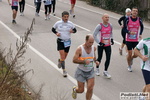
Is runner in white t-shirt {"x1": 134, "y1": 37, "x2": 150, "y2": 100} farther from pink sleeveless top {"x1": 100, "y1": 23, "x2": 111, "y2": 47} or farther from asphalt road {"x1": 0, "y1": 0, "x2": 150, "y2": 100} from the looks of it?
pink sleeveless top {"x1": 100, "y1": 23, "x2": 111, "y2": 47}

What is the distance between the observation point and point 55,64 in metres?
9.30

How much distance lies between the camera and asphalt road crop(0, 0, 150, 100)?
23.8 ft

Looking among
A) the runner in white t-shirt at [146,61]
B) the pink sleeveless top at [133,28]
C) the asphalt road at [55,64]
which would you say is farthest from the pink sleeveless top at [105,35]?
the runner in white t-shirt at [146,61]

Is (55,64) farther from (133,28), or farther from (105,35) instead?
(133,28)

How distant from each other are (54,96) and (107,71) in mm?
2542

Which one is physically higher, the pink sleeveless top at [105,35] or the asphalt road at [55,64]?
the pink sleeveless top at [105,35]

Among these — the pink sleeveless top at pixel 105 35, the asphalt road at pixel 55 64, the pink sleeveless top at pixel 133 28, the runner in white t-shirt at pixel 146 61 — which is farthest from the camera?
the pink sleeveless top at pixel 133 28

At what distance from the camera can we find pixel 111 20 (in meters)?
16.5

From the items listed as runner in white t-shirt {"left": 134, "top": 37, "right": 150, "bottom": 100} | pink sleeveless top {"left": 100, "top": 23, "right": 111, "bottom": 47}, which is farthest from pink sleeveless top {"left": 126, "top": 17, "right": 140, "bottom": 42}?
runner in white t-shirt {"left": 134, "top": 37, "right": 150, "bottom": 100}

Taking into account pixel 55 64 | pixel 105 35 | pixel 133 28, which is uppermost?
pixel 133 28

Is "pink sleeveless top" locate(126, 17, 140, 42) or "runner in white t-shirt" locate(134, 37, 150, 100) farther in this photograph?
"pink sleeveless top" locate(126, 17, 140, 42)

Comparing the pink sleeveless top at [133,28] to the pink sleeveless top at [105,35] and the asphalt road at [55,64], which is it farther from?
the asphalt road at [55,64]

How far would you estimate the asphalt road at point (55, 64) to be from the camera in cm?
725

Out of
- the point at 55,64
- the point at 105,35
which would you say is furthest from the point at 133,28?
the point at 55,64
